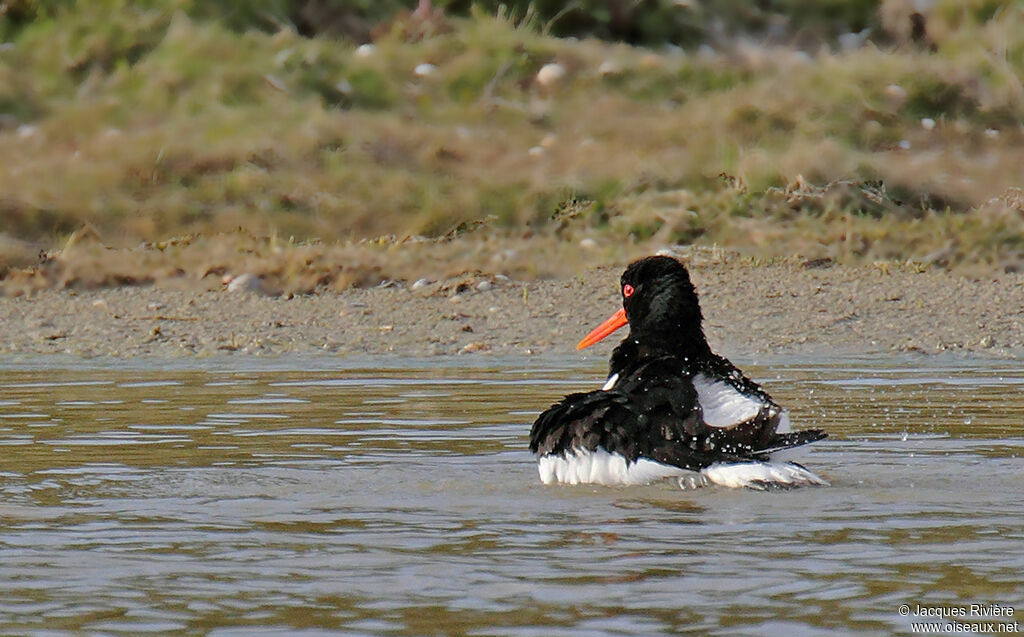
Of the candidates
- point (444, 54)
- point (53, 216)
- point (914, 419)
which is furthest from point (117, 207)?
point (914, 419)

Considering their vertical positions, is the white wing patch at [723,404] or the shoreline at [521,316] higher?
the white wing patch at [723,404]

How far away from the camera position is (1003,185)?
15234 millimetres

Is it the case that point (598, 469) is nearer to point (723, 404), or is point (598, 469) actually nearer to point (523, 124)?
point (723, 404)

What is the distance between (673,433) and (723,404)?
23cm

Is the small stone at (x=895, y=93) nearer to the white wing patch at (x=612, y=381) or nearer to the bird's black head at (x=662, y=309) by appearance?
the bird's black head at (x=662, y=309)

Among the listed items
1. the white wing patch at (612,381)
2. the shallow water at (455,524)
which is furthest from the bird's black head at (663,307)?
the shallow water at (455,524)

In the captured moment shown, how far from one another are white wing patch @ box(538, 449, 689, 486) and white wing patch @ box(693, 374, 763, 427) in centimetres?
25

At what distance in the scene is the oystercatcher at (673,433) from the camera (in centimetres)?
644

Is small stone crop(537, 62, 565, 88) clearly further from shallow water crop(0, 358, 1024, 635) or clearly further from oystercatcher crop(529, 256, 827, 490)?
oystercatcher crop(529, 256, 827, 490)

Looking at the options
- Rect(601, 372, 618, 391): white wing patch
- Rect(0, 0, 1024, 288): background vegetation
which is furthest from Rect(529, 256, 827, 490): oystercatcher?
Rect(0, 0, 1024, 288): background vegetation

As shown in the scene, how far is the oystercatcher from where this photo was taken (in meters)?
6.44

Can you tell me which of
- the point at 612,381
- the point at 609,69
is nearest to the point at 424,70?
→ the point at 609,69

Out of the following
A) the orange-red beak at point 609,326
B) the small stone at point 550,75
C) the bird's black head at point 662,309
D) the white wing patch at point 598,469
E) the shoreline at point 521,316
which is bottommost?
the shoreline at point 521,316

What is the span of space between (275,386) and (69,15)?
9175 millimetres
